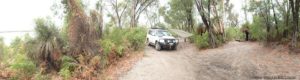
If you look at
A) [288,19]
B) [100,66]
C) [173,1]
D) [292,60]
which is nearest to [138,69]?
[100,66]

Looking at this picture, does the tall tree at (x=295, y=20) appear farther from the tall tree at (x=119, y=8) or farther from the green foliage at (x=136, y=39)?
the tall tree at (x=119, y=8)

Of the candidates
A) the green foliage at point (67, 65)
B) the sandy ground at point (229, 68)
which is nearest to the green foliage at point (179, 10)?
the sandy ground at point (229, 68)

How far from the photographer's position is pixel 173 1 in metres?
43.1

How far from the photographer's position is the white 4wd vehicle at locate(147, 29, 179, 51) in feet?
91.2

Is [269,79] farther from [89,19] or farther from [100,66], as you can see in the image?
[89,19]

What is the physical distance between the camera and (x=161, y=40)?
27781 mm

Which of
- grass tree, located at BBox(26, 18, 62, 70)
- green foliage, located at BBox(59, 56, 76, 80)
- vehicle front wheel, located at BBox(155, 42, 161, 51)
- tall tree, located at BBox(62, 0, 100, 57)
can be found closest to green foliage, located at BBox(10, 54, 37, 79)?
grass tree, located at BBox(26, 18, 62, 70)

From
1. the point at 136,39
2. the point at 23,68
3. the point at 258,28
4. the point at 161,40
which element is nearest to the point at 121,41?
the point at 136,39

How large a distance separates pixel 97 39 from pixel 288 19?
39.6 ft

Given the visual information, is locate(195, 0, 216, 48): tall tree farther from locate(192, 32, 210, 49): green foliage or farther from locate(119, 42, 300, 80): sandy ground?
locate(119, 42, 300, 80): sandy ground

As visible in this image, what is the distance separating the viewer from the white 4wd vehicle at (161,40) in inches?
1095

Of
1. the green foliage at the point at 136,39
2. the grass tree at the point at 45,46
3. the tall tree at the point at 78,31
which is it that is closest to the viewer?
the grass tree at the point at 45,46

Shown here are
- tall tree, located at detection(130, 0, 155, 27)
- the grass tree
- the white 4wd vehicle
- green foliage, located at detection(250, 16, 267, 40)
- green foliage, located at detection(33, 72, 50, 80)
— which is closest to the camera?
green foliage, located at detection(33, 72, 50, 80)

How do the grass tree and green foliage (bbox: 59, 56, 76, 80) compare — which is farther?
the grass tree
